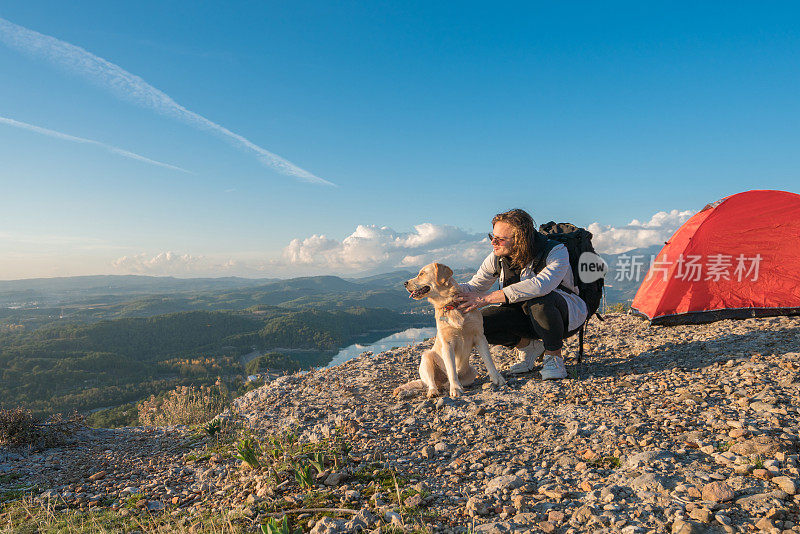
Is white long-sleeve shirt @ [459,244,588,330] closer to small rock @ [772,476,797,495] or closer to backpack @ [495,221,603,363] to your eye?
backpack @ [495,221,603,363]

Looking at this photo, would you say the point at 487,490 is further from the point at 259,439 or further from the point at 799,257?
the point at 799,257

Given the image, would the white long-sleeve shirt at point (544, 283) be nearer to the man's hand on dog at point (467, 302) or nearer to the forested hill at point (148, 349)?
the man's hand on dog at point (467, 302)

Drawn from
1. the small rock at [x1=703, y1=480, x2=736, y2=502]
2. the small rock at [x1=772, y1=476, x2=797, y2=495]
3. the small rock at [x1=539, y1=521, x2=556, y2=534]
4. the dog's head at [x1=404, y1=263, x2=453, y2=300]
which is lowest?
the small rock at [x1=539, y1=521, x2=556, y2=534]

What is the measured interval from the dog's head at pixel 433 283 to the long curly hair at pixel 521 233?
39.0 inches

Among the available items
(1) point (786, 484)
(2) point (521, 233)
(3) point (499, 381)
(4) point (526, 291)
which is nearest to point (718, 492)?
(1) point (786, 484)

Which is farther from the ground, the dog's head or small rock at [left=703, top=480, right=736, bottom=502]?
the dog's head

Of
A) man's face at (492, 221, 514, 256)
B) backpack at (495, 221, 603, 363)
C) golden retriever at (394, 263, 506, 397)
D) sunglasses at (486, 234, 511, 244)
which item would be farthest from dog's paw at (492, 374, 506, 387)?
sunglasses at (486, 234, 511, 244)

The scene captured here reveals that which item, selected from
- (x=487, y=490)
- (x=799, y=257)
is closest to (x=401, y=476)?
(x=487, y=490)

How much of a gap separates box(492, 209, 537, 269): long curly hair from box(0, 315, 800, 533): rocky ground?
1806 millimetres

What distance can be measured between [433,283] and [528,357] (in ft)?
7.75

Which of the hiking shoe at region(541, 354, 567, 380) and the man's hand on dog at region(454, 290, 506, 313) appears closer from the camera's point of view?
the man's hand on dog at region(454, 290, 506, 313)

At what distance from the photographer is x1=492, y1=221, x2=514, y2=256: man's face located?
5.25 m

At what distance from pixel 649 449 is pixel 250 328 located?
104 metres

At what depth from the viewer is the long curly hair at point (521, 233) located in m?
5.20
